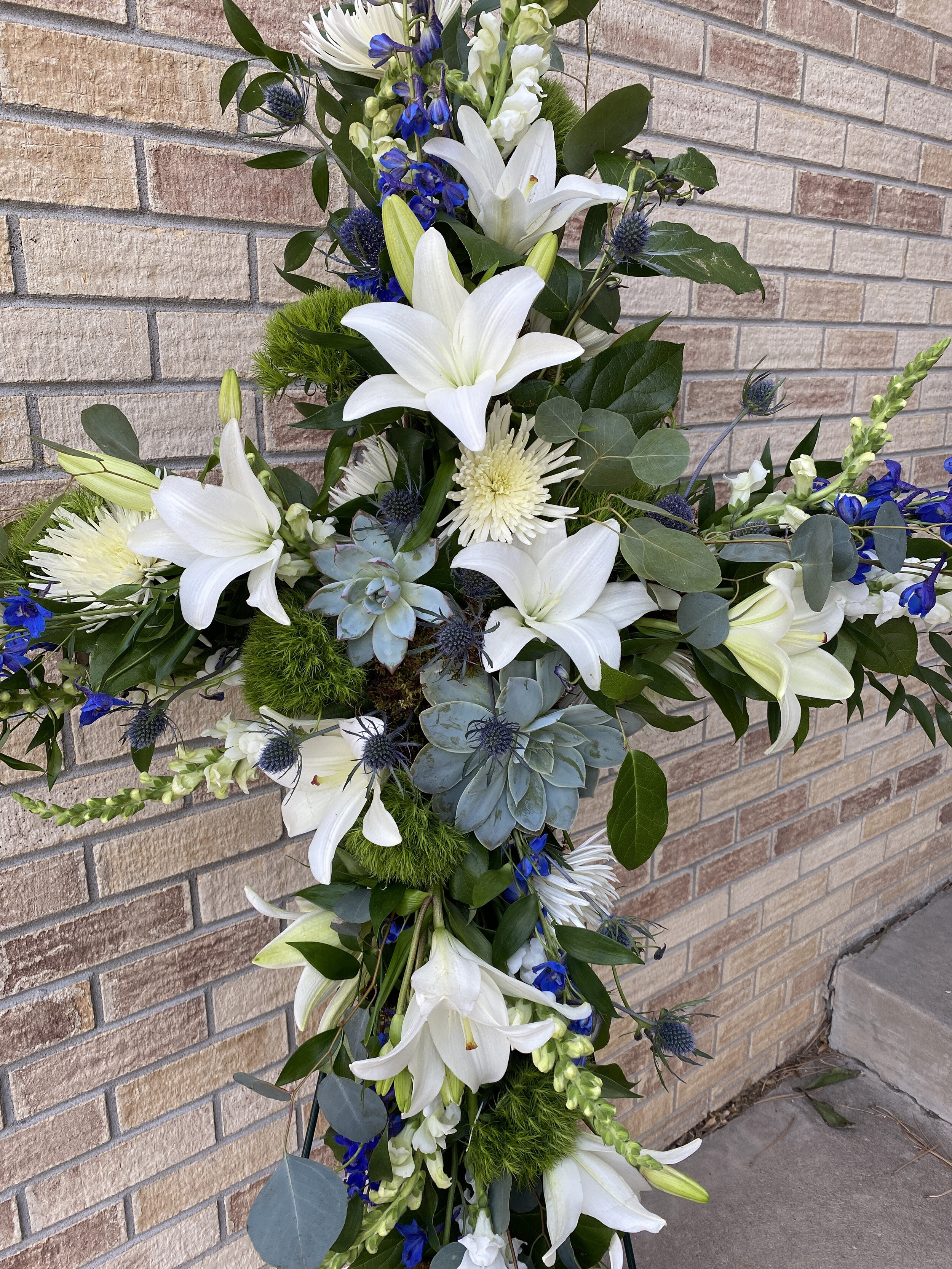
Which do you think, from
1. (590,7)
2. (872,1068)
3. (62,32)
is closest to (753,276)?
(590,7)

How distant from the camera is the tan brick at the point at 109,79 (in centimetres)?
77

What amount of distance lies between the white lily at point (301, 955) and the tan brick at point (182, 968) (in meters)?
0.38

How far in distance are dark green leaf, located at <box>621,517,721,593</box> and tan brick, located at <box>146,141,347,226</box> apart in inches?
25.2

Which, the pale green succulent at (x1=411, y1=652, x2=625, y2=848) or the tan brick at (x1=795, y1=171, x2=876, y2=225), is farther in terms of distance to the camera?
the tan brick at (x1=795, y1=171, x2=876, y2=225)

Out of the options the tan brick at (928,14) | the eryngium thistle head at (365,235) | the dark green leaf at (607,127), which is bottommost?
the eryngium thistle head at (365,235)

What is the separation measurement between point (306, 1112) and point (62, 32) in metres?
1.33

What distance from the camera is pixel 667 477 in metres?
0.54

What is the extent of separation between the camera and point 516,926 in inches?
24.6

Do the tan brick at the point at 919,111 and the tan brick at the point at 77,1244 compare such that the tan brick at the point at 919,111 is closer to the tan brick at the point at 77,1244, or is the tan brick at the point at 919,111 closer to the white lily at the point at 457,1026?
the white lily at the point at 457,1026

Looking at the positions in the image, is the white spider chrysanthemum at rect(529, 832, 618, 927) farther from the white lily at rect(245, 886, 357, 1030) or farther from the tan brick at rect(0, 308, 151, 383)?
the tan brick at rect(0, 308, 151, 383)

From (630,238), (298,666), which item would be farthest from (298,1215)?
(630,238)

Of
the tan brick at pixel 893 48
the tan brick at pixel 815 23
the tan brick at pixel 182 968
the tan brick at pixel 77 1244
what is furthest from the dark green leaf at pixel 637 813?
the tan brick at pixel 893 48

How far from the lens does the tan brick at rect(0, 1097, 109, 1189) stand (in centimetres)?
93

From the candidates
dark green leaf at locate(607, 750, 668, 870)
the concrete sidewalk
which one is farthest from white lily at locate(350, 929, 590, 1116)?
the concrete sidewalk
